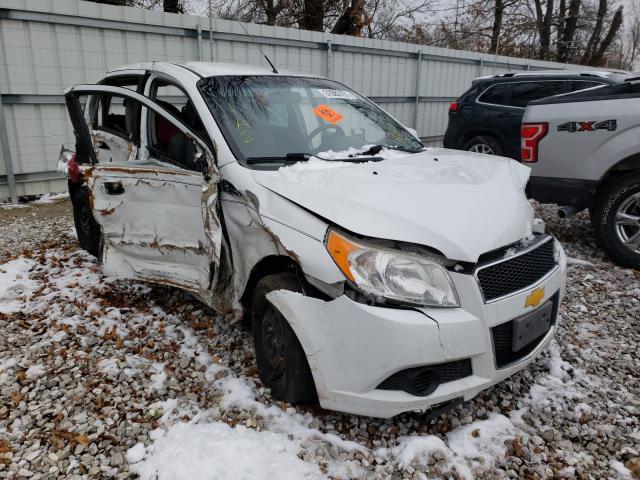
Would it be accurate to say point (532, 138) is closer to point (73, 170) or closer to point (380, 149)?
point (380, 149)

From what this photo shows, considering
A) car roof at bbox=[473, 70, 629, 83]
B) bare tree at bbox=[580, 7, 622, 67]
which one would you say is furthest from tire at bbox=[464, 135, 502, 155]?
bare tree at bbox=[580, 7, 622, 67]

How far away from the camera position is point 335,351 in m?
2.15

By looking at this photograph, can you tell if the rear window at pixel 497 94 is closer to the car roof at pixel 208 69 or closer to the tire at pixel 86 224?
the car roof at pixel 208 69

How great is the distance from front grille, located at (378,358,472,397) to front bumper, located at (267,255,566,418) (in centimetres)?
2

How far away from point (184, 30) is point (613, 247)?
22.4 feet

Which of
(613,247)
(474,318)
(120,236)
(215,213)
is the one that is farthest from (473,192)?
(613,247)

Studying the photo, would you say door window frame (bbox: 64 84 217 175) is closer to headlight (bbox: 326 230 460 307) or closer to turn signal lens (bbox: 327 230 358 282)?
turn signal lens (bbox: 327 230 358 282)

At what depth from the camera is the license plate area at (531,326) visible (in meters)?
2.29

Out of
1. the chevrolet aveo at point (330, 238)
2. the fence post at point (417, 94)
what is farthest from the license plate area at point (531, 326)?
the fence post at point (417, 94)

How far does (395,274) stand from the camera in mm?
2146

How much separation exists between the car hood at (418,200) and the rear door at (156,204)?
0.49 metres

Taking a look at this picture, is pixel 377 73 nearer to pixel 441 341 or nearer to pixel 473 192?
pixel 473 192

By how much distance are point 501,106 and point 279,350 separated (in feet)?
21.6

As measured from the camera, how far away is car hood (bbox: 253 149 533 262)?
7.18 ft
